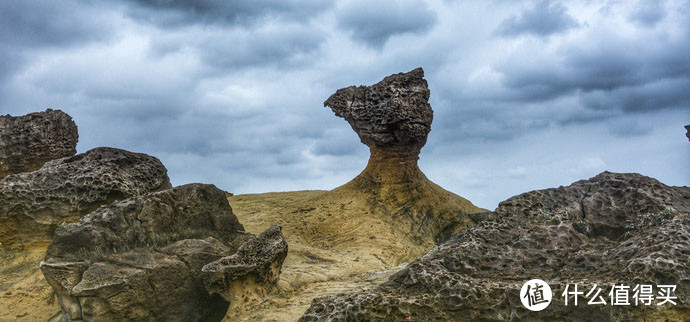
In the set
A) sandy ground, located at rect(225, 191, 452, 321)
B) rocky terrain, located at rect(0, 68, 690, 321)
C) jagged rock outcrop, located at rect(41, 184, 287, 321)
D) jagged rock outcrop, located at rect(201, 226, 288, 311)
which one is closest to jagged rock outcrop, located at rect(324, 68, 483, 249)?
sandy ground, located at rect(225, 191, 452, 321)

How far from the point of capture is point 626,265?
4.77 meters

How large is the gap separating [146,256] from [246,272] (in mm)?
1320

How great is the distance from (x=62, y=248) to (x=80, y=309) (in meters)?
1.18

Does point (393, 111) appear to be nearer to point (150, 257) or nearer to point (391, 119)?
point (391, 119)

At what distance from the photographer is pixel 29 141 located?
14.1 meters

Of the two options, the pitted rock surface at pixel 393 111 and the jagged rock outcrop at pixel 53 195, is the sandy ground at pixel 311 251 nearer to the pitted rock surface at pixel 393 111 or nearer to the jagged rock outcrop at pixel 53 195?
the jagged rock outcrop at pixel 53 195

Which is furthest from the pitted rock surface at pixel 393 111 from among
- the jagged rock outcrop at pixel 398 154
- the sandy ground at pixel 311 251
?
the sandy ground at pixel 311 251

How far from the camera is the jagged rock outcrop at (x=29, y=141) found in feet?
46.2

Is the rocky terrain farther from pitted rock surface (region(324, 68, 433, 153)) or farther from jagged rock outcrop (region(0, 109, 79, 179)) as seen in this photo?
pitted rock surface (region(324, 68, 433, 153))

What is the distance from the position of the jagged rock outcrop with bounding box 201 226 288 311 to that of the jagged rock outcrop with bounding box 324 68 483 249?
735 centimetres

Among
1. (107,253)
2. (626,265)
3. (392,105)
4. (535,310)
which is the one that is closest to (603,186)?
(626,265)

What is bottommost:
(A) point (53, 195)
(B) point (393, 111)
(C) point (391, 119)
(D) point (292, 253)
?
(D) point (292, 253)

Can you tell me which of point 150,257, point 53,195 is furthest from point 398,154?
point 150,257

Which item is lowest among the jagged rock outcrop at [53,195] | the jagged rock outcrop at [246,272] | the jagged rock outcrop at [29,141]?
the jagged rock outcrop at [246,272]
